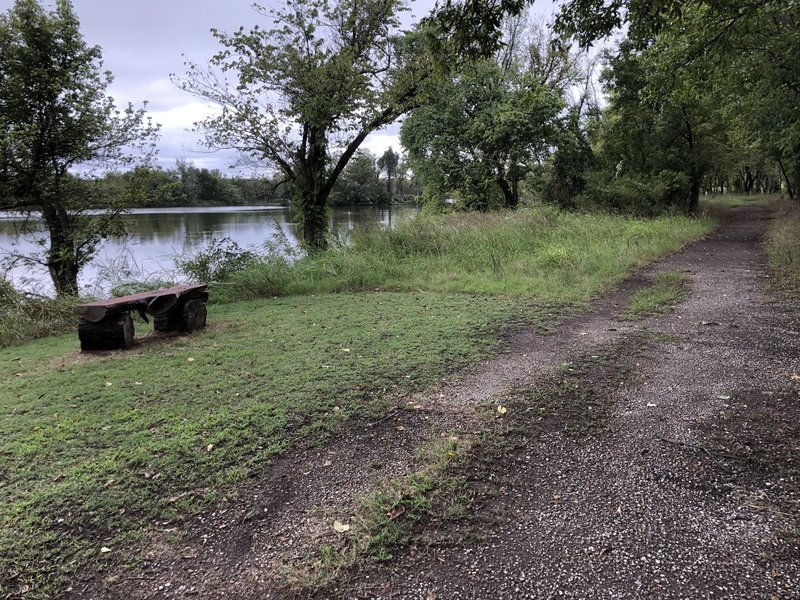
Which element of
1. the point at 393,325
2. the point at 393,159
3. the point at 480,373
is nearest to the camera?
the point at 480,373

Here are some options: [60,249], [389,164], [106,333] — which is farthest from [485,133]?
[389,164]

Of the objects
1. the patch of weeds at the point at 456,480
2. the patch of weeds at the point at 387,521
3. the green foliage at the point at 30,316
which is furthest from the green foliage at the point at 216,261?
the patch of weeds at the point at 387,521

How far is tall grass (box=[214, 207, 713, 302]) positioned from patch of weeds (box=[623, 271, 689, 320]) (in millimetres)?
638

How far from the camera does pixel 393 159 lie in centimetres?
5988

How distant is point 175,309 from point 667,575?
557 cm

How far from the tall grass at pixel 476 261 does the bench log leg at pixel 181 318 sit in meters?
2.69

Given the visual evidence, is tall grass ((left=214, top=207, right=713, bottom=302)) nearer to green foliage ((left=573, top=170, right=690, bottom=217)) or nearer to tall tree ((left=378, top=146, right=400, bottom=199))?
green foliage ((left=573, top=170, right=690, bottom=217))

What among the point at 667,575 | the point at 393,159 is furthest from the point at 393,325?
the point at 393,159

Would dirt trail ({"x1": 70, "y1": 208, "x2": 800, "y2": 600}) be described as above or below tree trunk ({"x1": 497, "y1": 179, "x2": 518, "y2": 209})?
below

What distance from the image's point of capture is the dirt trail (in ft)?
6.23

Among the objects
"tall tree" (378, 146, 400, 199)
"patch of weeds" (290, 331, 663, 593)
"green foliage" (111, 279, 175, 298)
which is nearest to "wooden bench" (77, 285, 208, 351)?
"green foliage" (111, 279, 175, 298)

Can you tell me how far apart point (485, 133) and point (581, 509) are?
704 inches

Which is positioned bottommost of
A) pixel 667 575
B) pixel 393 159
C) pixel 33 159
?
pixel 667 575

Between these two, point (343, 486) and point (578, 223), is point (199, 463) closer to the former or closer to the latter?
Result: point (343, 486)
